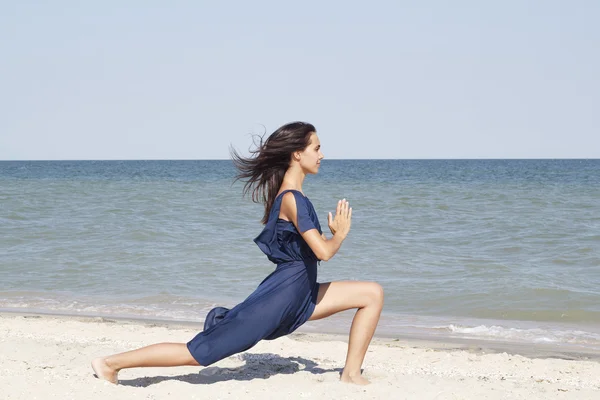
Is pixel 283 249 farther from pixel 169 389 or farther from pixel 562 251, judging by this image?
pixel 562 251

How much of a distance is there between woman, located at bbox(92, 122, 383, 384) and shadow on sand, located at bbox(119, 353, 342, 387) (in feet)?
1.19

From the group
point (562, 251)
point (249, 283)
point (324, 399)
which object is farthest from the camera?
point (562, 251)

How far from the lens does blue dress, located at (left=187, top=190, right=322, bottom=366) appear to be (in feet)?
14.3

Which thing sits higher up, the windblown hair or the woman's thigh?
the windblown hair

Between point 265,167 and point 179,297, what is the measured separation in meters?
4.92

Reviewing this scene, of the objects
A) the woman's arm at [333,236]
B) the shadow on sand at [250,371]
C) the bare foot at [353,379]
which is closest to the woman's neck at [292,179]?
the woman's arm at [333,236]

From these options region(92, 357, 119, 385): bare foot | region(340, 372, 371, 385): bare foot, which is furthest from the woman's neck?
region(92, 357, 119, 385): bare foot

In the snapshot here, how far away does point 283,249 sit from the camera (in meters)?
4.48

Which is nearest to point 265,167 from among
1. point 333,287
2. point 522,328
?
point 333,287

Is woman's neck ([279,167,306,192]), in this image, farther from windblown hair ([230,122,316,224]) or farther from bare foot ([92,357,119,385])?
bare foot ([92,357,119,385])

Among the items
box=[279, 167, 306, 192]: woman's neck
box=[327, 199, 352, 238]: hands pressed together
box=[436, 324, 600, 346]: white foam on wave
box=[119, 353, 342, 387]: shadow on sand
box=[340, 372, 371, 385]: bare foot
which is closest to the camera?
box=[327, 199, 352, 238]: hands pressed together

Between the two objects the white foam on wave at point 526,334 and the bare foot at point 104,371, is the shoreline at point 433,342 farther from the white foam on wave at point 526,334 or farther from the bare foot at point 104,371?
the bare foot at point 104,371

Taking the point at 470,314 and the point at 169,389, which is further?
the point at 470,314
